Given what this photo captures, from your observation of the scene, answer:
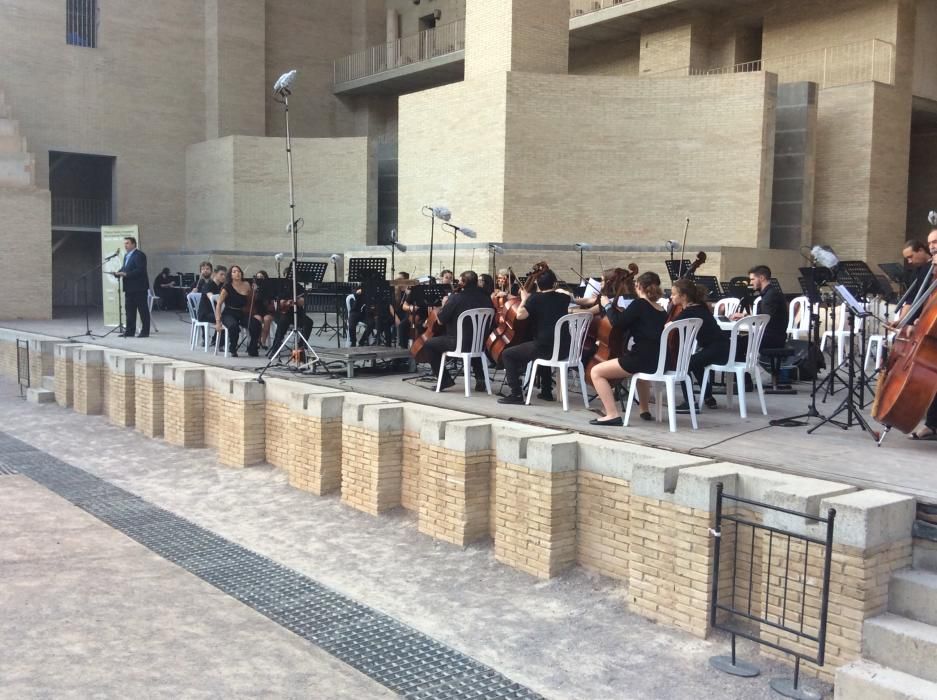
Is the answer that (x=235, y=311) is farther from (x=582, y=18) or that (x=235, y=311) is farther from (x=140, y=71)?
(x=140, y=71)

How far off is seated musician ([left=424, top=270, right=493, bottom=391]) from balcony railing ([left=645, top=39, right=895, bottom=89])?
507 inches

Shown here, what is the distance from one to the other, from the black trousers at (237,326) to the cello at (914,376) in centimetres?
831

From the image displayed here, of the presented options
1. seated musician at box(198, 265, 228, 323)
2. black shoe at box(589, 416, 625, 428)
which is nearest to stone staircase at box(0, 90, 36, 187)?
seated musician at box(198, 265, 228, 323)

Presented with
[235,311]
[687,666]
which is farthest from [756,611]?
[235,311]

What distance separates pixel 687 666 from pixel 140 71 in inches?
1075

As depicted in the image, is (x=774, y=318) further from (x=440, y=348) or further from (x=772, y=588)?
(x=772, y=588)

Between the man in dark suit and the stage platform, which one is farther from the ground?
the man in dark suit

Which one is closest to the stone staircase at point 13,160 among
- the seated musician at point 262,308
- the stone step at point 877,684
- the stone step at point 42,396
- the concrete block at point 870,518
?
the stone step at point 42,396

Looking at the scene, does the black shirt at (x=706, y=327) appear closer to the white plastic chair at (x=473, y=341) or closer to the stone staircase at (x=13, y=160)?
the white plastic chair at (x=473, y=341)

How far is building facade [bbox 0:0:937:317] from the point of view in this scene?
61.1ft

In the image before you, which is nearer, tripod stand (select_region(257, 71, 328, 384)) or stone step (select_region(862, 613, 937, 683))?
stone step (select_region(862, 613, 937, 683))

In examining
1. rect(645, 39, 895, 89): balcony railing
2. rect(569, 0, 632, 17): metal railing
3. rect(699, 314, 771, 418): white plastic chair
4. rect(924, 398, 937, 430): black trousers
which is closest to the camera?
rect(924, 398, 937, 430): black trousers

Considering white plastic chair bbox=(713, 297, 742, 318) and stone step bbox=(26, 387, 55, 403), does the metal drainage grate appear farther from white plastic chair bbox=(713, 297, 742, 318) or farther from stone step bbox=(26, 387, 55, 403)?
white plastic chair bbox=(713, 297, 742, 318)

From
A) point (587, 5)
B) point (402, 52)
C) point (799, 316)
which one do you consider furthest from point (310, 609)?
point (402, 52)
